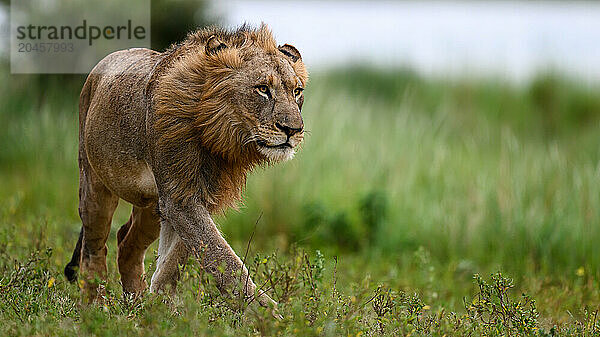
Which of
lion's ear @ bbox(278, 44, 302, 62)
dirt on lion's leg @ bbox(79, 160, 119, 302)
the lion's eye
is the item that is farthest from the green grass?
lion's ear @ bbox(278, 44, 302, 62)

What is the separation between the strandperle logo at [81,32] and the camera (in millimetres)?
12836

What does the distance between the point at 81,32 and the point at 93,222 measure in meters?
7.68

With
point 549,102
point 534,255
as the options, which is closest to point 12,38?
point 534,255

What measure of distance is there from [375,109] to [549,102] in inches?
170

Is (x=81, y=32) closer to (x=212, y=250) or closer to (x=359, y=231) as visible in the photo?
(x=359, y=231)

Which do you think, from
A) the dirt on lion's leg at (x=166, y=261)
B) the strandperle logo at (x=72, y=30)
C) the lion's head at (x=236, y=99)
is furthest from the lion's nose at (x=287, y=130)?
the strandperle logo at (x=72, y=30)

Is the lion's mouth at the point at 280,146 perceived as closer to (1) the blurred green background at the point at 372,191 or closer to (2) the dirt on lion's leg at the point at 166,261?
(2) the dirt on lion's leg at the point at 166,261

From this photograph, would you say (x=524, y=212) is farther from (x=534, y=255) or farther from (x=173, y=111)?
(x=173, y=111)

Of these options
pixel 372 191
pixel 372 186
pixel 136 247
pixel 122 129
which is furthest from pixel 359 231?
pixel 122 129

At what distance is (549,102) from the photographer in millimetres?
17625

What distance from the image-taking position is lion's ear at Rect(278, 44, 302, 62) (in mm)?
5137

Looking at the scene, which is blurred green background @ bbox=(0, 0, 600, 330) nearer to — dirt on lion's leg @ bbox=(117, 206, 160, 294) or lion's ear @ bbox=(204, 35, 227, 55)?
dirt on lion's leg @ bbox=(117, 206, 160, 294)

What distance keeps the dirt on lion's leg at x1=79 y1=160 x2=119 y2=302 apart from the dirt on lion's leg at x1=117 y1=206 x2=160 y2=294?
0.51 feet

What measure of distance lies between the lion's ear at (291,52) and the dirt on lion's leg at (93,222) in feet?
6.03
